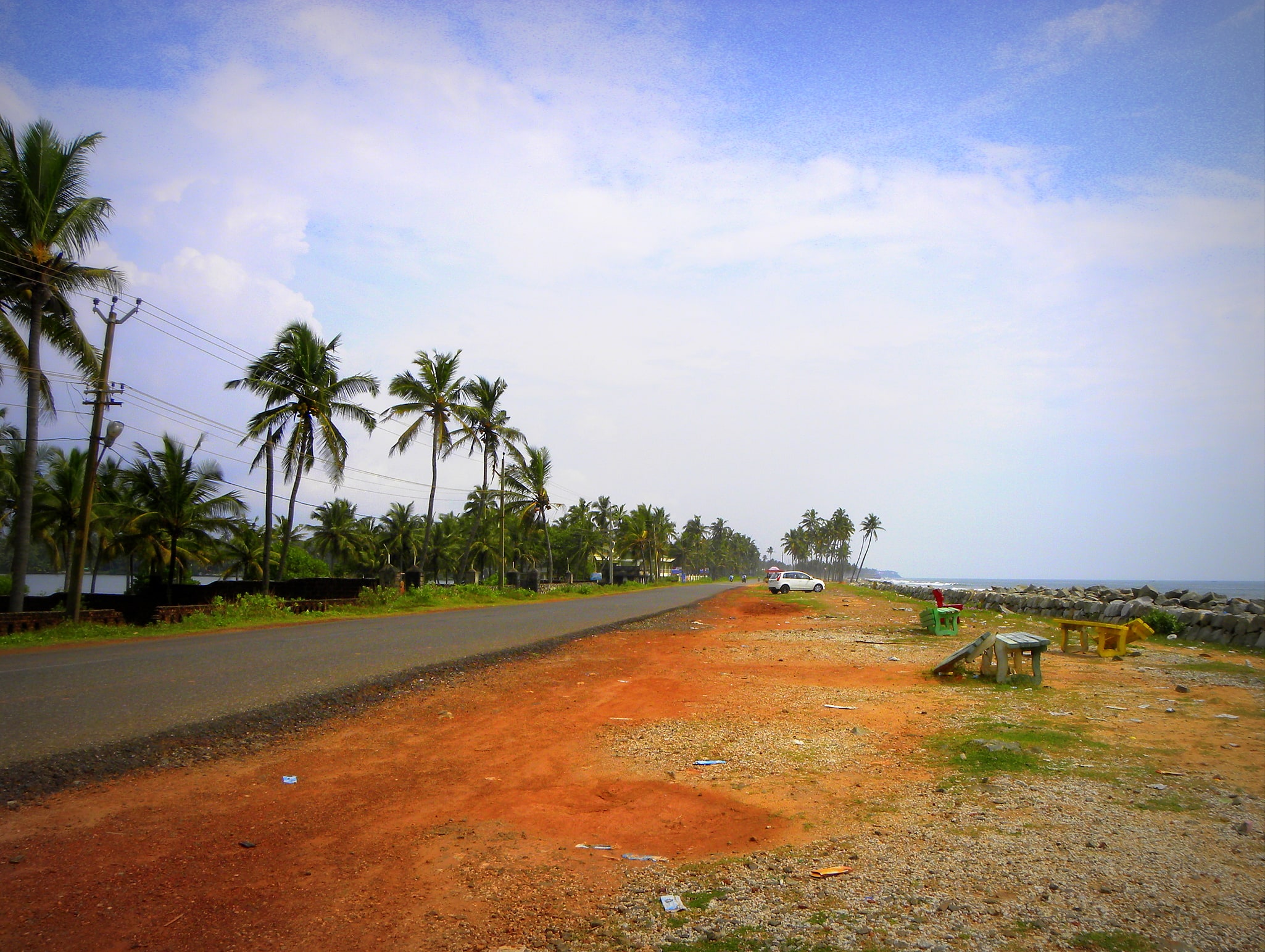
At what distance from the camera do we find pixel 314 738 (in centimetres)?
688

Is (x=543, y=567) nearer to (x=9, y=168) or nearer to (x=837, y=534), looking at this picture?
(x=837, y=534)

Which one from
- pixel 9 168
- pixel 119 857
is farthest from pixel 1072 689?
pixel 9 168

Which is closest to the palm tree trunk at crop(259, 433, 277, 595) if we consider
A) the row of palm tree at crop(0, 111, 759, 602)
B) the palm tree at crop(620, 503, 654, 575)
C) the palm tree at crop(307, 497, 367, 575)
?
the row of palm tree at crop(0, 111, 759, 602)

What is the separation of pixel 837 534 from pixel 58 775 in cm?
14104

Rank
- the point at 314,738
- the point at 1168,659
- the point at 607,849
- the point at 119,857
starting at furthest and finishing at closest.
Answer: the point at 1168,659 < the point at 314,738 < the point at 607,849 < the point at 119,857

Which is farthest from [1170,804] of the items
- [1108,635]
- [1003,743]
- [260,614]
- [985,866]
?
[260,614]

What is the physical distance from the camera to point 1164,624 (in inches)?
607

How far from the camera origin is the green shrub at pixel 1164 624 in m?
15.1

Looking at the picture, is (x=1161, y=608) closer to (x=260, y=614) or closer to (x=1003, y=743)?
(x=1003, y=743)

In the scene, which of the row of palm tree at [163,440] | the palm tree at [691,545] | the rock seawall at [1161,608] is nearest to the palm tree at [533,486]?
the row of palm tree at [163,440]

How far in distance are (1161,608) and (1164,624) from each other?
2082mm

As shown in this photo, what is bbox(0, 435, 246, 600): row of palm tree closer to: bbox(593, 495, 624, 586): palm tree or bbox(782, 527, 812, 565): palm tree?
bbox(593, 495, 624, 586): palm tree

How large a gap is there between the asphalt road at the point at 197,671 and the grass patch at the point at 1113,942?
705 centimetres

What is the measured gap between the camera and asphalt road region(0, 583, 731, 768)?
23.2 ft
